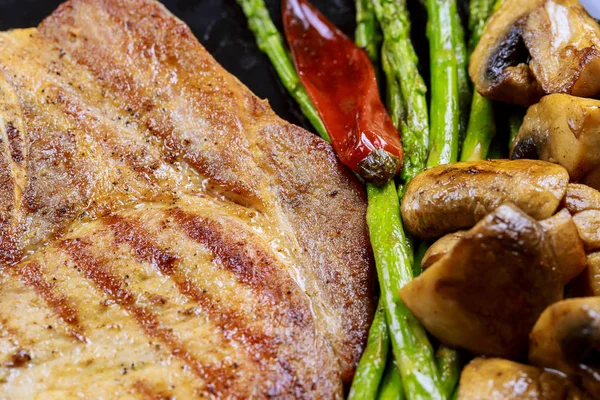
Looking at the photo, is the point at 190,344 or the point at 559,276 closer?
the point at 559,276

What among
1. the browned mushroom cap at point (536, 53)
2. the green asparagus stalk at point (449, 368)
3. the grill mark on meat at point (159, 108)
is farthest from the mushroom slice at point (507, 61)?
the green asparagus stalk at point (449, 368)

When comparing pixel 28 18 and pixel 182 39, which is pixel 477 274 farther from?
pixel 28 18

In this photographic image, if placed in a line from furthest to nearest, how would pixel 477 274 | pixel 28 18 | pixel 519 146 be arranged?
pixel 28 18 → pixel 519 146 → pixel 477 274

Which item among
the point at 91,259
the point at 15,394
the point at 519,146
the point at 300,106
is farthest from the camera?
the point at 300,106

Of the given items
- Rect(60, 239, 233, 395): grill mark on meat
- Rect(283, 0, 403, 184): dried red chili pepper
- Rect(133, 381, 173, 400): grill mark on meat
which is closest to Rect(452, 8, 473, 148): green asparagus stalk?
Rect(283, 0, 403, 184): dried red chili pepper

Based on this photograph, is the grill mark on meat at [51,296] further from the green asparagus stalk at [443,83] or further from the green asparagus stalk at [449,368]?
the green asparagus stalk at [443,83]

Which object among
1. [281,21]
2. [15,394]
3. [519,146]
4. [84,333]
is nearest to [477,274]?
[519,146]

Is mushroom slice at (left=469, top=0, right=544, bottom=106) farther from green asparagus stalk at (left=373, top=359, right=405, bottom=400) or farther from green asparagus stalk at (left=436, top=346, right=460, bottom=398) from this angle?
green asparagus stalk at (left=373, top=359, right=405, bottom=400)
